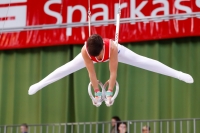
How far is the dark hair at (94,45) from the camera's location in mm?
4246

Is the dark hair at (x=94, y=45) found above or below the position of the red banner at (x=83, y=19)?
below

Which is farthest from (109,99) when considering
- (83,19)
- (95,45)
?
(83,19)

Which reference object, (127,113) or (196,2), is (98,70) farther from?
(196,2)

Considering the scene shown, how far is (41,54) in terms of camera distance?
328 inches

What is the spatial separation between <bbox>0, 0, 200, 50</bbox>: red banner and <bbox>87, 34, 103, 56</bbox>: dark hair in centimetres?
333

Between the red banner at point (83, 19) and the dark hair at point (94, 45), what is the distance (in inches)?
131

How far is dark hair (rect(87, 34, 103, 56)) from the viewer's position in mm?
4246

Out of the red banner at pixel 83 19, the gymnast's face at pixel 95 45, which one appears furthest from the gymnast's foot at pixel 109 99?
the red banner at pixel 83 19

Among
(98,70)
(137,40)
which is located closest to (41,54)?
(98,70)

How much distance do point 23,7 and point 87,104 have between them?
74.7 inches

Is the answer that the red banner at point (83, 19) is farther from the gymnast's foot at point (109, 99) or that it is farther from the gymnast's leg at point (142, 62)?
the gymnast's foot at point (109, 99)

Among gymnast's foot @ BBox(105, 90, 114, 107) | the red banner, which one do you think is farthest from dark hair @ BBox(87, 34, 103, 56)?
the red banner

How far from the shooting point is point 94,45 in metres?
4.26

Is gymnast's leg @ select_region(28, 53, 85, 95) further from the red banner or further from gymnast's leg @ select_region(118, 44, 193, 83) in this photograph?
the red banner
